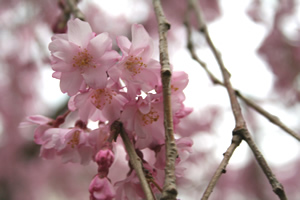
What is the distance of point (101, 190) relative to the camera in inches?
22.6

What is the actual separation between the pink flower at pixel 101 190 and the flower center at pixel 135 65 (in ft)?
0.69

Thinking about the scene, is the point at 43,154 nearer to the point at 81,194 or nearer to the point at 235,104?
the point at 235,104

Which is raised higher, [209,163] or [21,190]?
[209,163]

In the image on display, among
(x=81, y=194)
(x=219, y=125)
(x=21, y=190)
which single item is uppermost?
(x=219, y=125)

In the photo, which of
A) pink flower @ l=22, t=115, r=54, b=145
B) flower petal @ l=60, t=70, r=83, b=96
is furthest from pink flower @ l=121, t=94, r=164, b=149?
pink flower @ l=22, t=115, r=54, b=145

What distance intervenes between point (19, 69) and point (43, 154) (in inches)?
143

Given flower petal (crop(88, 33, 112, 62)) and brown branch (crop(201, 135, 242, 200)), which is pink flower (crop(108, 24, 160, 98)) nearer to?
flower petal (crop(88, 33, 112, 62))

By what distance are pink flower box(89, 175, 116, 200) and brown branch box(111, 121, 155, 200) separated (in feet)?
0.20

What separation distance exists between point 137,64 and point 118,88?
0.21 ft

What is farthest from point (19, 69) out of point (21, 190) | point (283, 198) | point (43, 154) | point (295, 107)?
point (283, 198)

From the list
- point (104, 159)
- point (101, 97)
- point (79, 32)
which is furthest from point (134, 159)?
point (79, 32)

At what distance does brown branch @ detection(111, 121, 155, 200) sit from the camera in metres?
0.49

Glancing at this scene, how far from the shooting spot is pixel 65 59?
25.7 inches

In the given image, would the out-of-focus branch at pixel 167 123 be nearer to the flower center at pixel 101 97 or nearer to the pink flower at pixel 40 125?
the flower center at pixel 101 97
